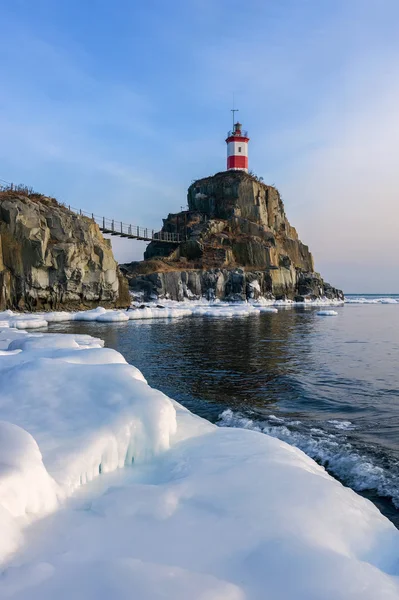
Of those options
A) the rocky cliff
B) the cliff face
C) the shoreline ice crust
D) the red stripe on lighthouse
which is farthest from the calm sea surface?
the red stripe on lighthouse

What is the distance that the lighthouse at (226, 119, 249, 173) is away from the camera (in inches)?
3391

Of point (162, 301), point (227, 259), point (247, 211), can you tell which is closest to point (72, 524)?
point (162, 301)

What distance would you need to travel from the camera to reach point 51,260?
40281 millimetres

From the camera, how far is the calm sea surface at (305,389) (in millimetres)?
6841

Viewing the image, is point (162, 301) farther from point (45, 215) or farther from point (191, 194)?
point (191, 194)

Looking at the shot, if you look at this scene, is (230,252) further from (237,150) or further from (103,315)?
(103,315)

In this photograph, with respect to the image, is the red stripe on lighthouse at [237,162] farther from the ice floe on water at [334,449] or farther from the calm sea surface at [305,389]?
the ice floe on water at [334,449]

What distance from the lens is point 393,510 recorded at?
17.1ft

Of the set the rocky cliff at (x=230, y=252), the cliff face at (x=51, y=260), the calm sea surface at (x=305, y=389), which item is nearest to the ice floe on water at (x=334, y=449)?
the calm sea surface at (x=305, y=389)

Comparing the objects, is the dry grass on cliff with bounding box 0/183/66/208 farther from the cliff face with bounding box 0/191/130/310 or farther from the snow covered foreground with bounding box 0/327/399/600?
the snow covered foreground with bounding box 0/327/399/600

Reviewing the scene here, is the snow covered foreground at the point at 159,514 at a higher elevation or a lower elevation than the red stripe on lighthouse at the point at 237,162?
lower

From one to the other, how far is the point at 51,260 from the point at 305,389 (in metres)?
33.7

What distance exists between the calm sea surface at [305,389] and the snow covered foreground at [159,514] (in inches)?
72.3

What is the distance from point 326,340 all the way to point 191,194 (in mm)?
68782
